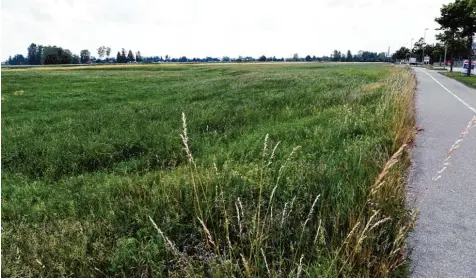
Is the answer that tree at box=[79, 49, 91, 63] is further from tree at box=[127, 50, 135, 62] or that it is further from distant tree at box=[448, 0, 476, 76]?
distant tree at box=[448, 0, 476, 76]

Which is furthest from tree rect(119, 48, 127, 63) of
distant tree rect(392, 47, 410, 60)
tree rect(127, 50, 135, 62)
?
distant tree rect(392, 47, 410, 60)

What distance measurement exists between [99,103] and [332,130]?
14.2 m

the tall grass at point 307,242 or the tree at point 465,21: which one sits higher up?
the tree at point 465,21

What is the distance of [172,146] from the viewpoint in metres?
8.75

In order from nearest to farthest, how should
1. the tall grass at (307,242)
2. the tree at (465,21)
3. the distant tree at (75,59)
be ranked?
the tall grass at (307,242) < the tree at (465,21) < the distant tree at (75,59)

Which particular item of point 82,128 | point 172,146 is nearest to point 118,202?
point 172,146

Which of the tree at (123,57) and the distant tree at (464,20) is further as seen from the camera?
the tree at (123,57)

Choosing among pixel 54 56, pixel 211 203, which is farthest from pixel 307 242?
A: pixel 54 56

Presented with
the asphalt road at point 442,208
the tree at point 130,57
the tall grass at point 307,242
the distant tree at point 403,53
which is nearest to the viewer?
the tall grass at point 307,242

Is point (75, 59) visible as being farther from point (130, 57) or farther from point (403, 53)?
point (403, 53)

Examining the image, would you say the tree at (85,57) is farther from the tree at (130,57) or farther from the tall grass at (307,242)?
the tall grass at (307,242)

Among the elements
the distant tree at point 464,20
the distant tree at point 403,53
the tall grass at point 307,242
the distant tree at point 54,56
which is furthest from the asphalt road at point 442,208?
the distant tree at point 403,53

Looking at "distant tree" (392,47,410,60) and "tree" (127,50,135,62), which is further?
"tree" (127,50,135,62)

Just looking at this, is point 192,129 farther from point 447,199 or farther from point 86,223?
point 447,199
